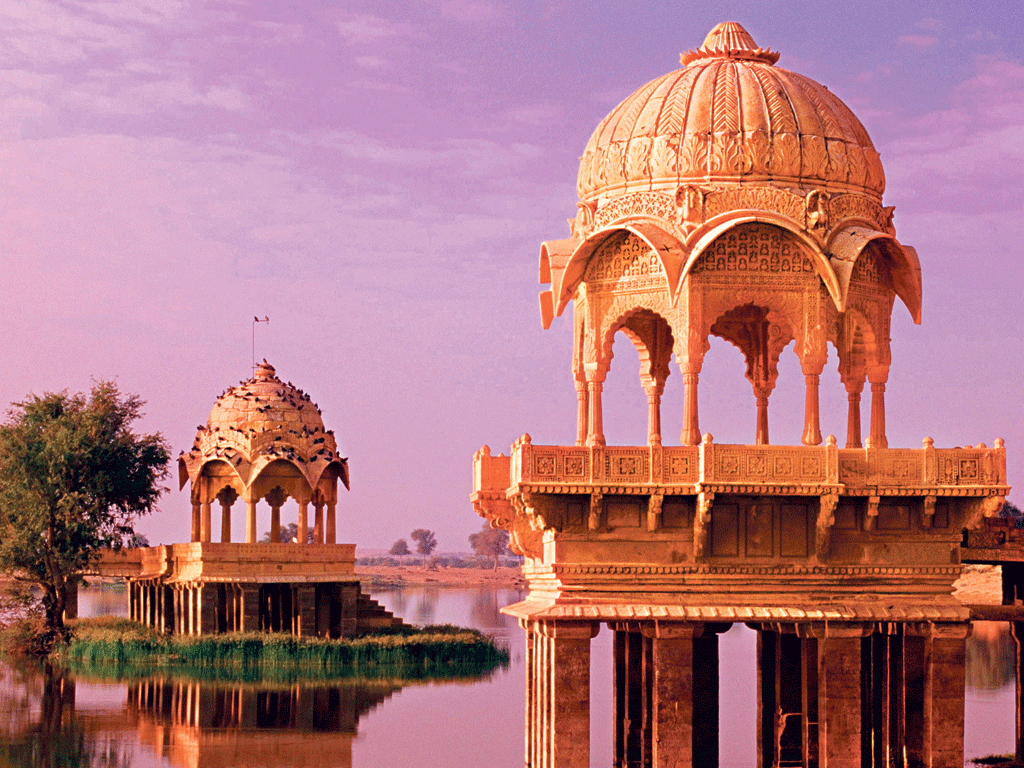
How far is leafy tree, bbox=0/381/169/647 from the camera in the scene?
1994 inches

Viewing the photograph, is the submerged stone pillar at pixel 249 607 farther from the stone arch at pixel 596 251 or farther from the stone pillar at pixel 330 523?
the stone arch at pixel 596 251

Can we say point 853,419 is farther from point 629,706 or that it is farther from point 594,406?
point 629,706

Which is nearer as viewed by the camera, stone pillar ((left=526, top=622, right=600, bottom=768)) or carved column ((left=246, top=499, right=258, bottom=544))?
stone pillar ((left=526, top=622, right=600, bottom=768))

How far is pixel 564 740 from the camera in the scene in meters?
19.7

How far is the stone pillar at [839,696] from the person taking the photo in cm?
1984

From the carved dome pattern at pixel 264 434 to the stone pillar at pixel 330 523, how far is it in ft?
2.92

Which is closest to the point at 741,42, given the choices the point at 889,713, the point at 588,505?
the point at 588,505

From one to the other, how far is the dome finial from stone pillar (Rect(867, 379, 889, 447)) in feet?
14.1

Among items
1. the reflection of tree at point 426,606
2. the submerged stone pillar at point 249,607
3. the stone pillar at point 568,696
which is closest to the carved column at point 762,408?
the stone pillar at point 568,696

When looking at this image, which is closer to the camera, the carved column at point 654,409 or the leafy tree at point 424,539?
the carved column at point 654,409

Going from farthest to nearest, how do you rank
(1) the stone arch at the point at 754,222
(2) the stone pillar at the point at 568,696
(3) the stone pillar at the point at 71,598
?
(3) the stone pillar at the point at 71,598
(1) the stone arch at the point at 754,222
(2) the stone pillar at the point at 568,696

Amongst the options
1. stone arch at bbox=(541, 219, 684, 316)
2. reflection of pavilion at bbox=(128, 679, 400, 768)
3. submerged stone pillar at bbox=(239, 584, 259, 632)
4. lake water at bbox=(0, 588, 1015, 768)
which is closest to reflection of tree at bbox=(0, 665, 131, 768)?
lake water at bbox=(0, 588, 1015, 768)

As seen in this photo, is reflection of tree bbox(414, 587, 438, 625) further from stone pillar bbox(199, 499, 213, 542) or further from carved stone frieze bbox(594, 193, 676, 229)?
carved stone frieze bbox(594, 193, 676, 229)

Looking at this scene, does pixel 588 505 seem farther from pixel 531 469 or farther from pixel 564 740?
pixel 564 740
